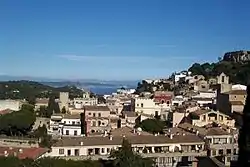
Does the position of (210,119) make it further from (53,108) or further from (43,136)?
(53,108)

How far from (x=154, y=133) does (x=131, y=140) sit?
817 centimetres

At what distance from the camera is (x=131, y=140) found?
3897cm

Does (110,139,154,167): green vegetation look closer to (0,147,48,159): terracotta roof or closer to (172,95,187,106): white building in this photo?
(0,147,48,159): terracotta roof

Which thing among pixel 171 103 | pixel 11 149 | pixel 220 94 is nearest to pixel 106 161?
pixel 11 149

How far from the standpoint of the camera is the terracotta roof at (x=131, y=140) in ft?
125

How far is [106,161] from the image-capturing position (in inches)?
1416

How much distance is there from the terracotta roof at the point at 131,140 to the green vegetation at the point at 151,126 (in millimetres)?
7567

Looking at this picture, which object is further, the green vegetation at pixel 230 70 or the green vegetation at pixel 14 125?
the green vegetation at pixel 230 70

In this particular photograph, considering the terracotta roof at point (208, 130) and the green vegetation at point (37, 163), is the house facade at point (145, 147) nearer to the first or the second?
the terracotta roof at point (208, 130)

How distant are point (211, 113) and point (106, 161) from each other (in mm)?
16383

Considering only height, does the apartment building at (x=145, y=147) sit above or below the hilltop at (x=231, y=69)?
below

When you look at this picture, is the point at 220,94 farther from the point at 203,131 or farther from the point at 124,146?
the point at 124,146

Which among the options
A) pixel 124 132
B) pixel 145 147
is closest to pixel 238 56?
pixel 124 132

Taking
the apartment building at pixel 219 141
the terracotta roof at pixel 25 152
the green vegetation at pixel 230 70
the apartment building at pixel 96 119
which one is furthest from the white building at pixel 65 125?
the green vegetation at pixel 230 70
